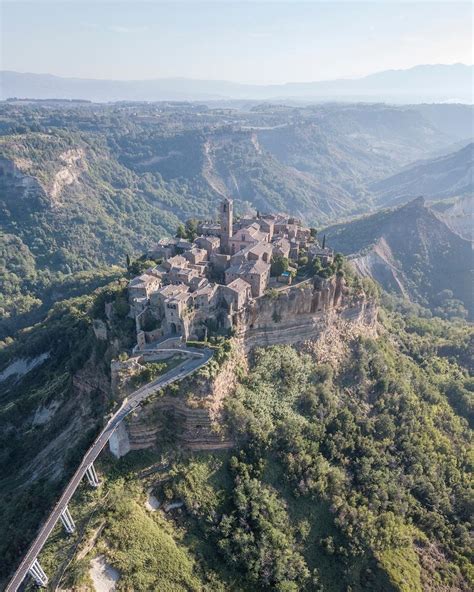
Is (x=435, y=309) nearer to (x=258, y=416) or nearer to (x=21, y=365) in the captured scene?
(x=258, y=416)

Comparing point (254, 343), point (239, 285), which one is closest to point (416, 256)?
point (254, 343)

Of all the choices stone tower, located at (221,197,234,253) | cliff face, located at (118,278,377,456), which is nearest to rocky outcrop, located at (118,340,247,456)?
cliff face, located at (118,278,377,456)

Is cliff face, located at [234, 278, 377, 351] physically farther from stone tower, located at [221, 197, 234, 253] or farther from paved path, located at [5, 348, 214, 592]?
stone tower, located at [221, 197, 234, 253]

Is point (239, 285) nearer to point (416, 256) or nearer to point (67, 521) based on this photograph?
point (67, 521)

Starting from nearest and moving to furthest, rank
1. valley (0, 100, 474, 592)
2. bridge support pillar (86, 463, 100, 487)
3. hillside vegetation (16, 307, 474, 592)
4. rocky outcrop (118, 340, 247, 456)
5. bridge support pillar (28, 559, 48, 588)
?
bridge support pillar (28, 559, 48, 588)
hillside vegetation (16, 307, 474, 592)
bridge support pillar (86, 463, 100, 487)
valley (0, 100, 474, 592)
rocky outcrop (118, 340, 247, 456)

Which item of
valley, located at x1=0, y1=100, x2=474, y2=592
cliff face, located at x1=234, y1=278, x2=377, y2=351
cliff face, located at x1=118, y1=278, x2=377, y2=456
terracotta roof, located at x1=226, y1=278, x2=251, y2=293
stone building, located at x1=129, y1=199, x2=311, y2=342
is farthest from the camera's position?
cliff face, located at x1=234, y1=278, x2=377, y2=351

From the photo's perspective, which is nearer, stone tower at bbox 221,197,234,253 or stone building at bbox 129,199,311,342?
stone building at bbox 129,199,311,342

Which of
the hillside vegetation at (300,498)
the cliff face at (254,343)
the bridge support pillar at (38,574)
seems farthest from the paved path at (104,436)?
the hillside vegetation at (300,498)

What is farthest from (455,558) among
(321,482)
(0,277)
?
(0,277)
